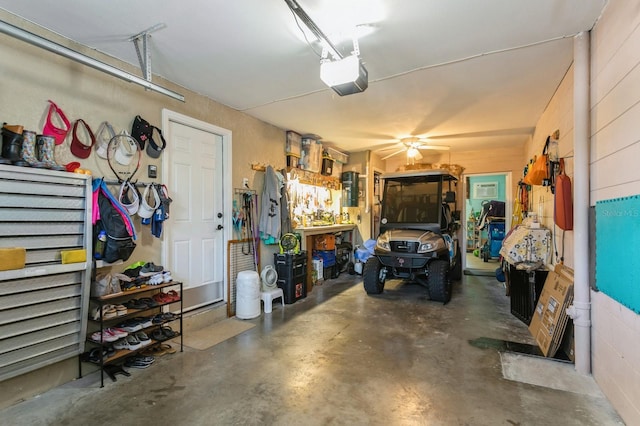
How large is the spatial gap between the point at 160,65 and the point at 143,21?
0.75m

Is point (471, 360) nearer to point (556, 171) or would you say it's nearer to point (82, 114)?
point (556, 171)

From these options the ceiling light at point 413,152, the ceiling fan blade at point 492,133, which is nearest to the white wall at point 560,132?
the ceiling fan blade at point 492,133

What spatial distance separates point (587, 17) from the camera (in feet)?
7.79

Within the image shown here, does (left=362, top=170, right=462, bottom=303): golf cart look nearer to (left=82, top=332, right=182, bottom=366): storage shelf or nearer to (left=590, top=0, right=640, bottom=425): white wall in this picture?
(left=590, top=0, right=640, bottom=425): white wall

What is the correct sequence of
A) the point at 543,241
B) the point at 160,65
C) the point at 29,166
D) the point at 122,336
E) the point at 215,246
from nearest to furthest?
the point at 29,166 → the point at 122,336 → the point at 160,65 → the point at 543,241 → the point at 215,246

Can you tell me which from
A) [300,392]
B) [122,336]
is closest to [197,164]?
[122,336]

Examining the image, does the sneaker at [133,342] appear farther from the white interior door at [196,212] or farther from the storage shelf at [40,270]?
the white interior door at [196,212]

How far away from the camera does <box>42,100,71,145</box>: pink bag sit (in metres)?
2.48

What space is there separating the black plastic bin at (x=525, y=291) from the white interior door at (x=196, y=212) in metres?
3.88

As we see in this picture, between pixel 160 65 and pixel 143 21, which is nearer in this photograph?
pixel 143 21

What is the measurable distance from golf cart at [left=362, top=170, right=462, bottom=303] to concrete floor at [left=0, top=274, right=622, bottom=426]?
114 centimetres

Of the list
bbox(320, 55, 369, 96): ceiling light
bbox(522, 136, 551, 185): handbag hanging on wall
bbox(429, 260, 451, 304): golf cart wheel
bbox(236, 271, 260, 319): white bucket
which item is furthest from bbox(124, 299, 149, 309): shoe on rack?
bbox(522, 136, 551, 185): handbag hanging on wall

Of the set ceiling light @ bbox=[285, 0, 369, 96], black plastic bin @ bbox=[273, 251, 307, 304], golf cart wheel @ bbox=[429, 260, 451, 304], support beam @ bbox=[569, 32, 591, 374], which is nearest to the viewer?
ceiling light @ bbox=[285, 0, 369, 96]

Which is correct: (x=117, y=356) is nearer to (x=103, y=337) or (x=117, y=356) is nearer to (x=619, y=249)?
(x=103, y=337)
